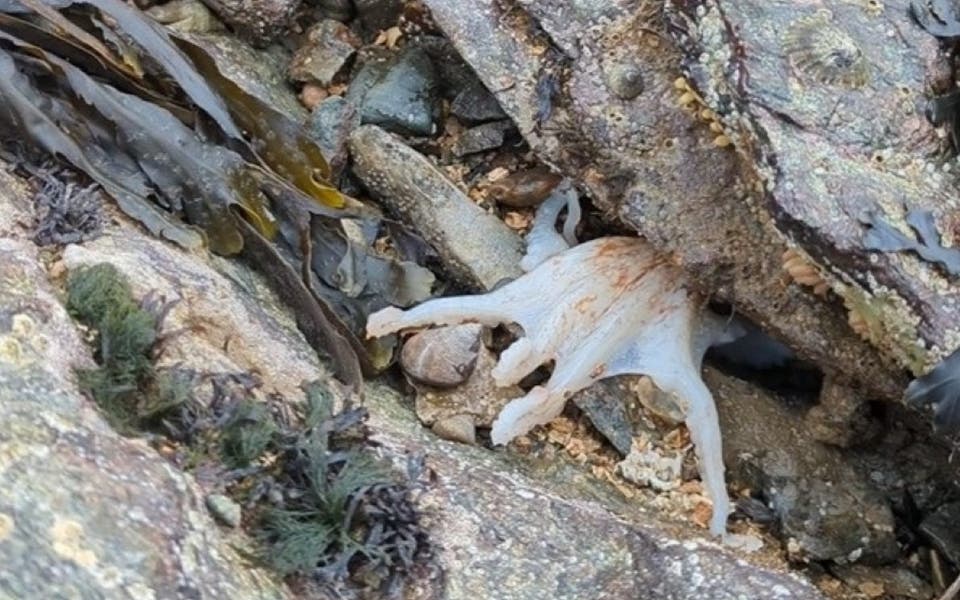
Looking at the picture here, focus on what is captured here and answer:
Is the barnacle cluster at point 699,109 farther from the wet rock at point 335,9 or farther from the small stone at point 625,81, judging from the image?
the wet rock at point 335,9

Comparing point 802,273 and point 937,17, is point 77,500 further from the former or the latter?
point 937,17

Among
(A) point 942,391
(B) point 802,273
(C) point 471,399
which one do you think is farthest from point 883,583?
(C) point 471,399

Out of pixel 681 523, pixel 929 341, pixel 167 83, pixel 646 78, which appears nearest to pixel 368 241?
pixel 167 83

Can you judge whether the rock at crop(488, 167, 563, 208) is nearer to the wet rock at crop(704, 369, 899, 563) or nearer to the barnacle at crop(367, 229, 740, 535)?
the barnacle at crop(367, 229, 740, 535)

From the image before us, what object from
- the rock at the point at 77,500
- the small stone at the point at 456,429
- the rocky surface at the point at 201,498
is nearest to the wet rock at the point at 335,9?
the rocky surface at the point at 201,498

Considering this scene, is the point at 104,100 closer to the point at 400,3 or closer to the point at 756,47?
the point at 400,3

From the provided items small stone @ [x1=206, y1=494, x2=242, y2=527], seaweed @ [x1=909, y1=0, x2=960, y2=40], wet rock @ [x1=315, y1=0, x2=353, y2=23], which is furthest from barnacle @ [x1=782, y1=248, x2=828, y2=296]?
wet rock @ [x1=315, y1=0, x2=353, y2=23]

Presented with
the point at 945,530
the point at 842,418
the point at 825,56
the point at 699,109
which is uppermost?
the point at 825,56
